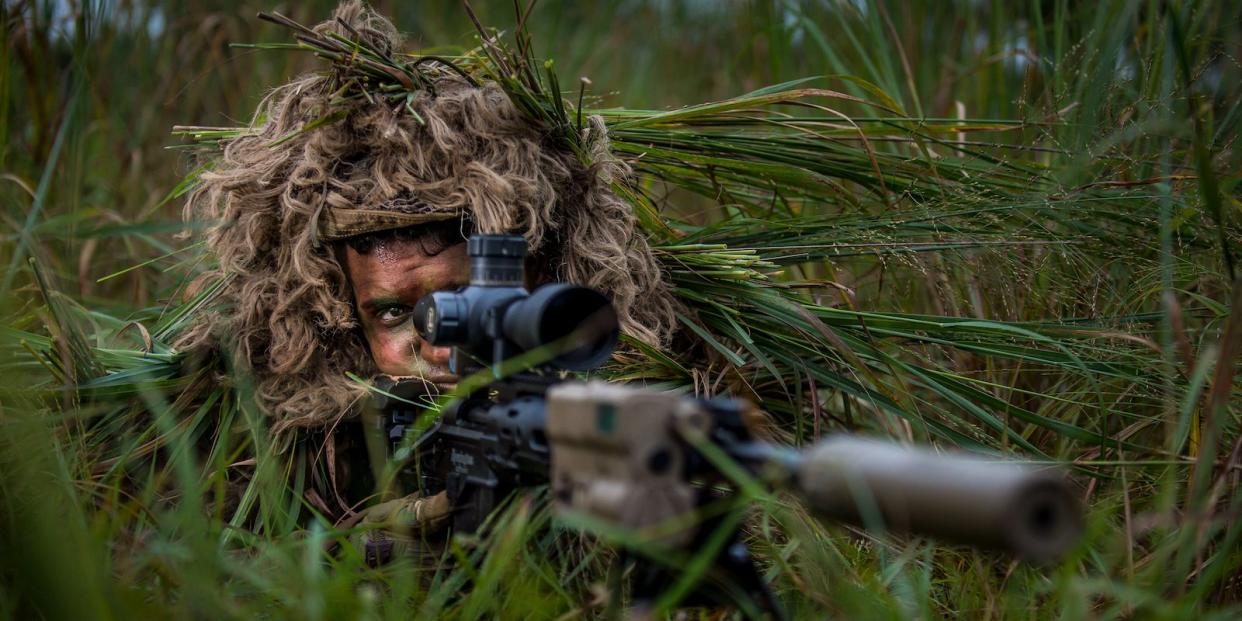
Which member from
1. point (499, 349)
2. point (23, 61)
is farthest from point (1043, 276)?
point (23, 61)

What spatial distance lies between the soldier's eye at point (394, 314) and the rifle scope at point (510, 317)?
0.36 metres

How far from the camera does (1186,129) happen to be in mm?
1985

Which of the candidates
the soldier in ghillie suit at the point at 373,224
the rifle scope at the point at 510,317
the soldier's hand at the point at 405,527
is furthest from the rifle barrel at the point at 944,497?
the soldier in ghillie suit at the point at 373,224

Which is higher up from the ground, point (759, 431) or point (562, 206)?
point (562, 206)

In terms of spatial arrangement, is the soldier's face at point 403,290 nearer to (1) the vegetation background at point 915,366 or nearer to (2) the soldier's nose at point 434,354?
(2) the soldier's nose at point 434,354

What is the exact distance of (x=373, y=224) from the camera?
1.86m

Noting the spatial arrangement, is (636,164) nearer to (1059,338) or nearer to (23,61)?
(1059,338)

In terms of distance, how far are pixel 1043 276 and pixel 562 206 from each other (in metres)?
0.97

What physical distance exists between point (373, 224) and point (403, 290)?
0.13 metres

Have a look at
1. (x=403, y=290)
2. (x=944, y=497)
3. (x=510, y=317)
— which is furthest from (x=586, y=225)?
(x=944, y=497)

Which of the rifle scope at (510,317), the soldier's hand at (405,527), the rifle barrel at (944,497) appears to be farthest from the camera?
the soldier's hand at (405,527)

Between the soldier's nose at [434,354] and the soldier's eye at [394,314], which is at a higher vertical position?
the soldier's eye at [394,314]

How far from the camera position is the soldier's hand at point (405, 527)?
171cm

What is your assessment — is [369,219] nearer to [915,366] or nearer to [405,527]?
[405,527]
